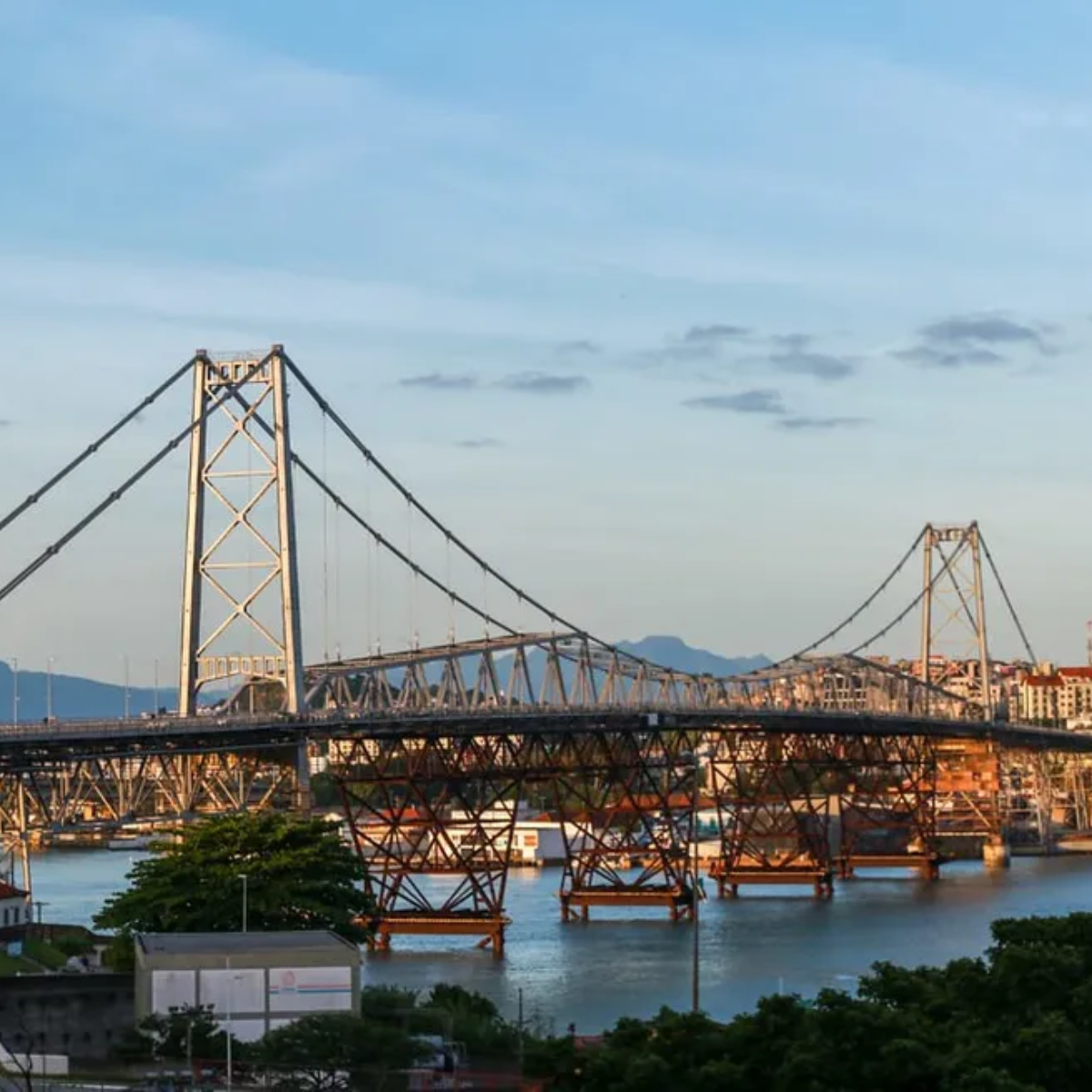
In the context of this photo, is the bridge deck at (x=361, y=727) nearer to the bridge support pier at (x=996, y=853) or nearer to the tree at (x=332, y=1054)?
the bridge support pier at (x=996, y=853)

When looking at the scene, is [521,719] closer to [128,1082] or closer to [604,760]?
[604,760]

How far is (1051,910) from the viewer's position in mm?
118688

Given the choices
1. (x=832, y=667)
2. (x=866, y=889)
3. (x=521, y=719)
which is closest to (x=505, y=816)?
(x=832, y=667)

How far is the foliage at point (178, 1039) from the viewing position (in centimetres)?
5503

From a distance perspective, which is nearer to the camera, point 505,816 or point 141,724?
point 141,724

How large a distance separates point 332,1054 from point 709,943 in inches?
2070

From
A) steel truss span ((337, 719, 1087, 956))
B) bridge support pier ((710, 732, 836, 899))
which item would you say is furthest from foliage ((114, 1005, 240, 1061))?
bridge support pier ((710, 732, 836, 899))

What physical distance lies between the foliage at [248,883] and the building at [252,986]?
14344 mm

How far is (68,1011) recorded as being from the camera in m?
61.3

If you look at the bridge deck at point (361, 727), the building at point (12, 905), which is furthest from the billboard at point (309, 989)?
the bridge deck at point (361, 727)

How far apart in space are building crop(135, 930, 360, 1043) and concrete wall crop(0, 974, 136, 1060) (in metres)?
1.70

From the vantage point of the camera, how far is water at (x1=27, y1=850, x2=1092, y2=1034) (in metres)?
84.3

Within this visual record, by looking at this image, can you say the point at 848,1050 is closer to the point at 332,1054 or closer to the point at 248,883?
the point at 332,1054

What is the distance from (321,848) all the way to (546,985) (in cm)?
1036
